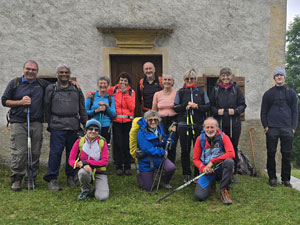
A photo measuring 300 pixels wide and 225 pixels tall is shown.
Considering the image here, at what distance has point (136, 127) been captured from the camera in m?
4.18

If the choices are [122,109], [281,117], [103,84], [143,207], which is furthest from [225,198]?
[103,84]

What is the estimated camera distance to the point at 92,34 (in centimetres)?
566

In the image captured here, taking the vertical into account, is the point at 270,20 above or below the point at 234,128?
above

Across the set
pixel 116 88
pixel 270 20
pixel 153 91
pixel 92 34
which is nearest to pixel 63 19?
pixel 92 34

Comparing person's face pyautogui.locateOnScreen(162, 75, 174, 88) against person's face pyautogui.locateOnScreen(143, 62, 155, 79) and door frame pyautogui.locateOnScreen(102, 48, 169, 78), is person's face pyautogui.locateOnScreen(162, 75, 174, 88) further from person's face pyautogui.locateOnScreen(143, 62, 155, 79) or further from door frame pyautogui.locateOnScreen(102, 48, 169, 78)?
door frame pyautogui.locateOnScreen(102, 48, 169, 78)

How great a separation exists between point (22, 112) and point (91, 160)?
4.01 feet

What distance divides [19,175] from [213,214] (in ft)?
8.94

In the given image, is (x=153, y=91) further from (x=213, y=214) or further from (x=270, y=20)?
(x=270, y=20)

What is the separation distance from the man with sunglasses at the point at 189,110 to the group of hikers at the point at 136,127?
0.02 meters

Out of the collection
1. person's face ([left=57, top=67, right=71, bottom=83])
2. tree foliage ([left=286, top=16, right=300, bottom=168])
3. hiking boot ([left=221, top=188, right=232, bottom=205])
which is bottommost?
hiking boot ([left=221, top=188, right=232, bottom=205])

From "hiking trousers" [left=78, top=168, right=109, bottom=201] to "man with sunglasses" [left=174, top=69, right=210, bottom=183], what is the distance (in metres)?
1.31

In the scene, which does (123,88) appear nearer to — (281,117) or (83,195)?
(83,195)

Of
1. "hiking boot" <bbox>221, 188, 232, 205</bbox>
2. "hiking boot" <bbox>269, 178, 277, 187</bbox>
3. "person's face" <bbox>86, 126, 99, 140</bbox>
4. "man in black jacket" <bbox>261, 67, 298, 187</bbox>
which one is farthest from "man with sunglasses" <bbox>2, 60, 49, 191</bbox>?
"hiking boot" <bbox>269, 178, 277, 187</bbox>

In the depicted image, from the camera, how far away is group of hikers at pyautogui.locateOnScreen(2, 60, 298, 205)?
3822mm
